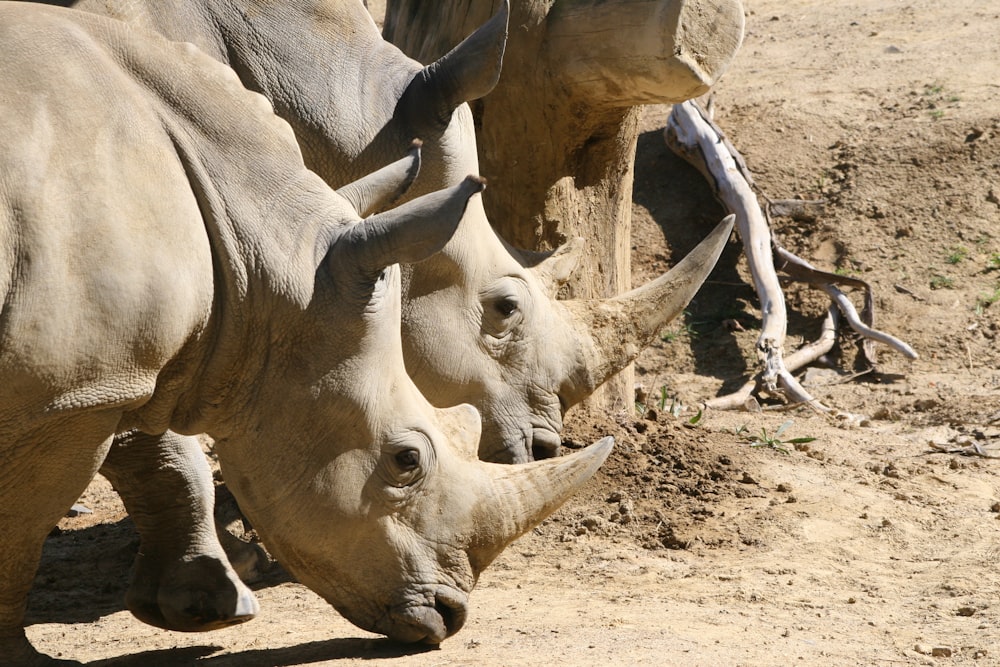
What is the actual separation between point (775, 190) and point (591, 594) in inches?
196

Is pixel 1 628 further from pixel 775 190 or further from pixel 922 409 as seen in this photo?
pixel 775 190

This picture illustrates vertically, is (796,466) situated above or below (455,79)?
below

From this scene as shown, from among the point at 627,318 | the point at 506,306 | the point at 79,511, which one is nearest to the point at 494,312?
the point at 506,306

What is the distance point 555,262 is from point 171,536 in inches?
77.5

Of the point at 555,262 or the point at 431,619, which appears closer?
the point at 431,619

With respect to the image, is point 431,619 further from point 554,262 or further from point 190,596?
point 554,262

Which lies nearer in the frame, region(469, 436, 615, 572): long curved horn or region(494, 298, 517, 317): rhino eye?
region(469, 436, 615, 572): long curved horn

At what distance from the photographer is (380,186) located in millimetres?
3883

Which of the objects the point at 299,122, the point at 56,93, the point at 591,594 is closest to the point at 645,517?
the point at 591,594

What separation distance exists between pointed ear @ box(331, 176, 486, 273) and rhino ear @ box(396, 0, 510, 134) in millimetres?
1210

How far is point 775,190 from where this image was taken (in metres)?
9.15

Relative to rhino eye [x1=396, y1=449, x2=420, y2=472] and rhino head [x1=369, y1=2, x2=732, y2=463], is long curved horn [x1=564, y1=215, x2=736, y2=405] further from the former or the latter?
rhino eye [x1=396, y1=449, x2=420, y2=472]

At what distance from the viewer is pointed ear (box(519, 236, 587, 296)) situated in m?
5.56

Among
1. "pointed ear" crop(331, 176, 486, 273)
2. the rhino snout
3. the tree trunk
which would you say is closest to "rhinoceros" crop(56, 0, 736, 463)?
the tree trunk
